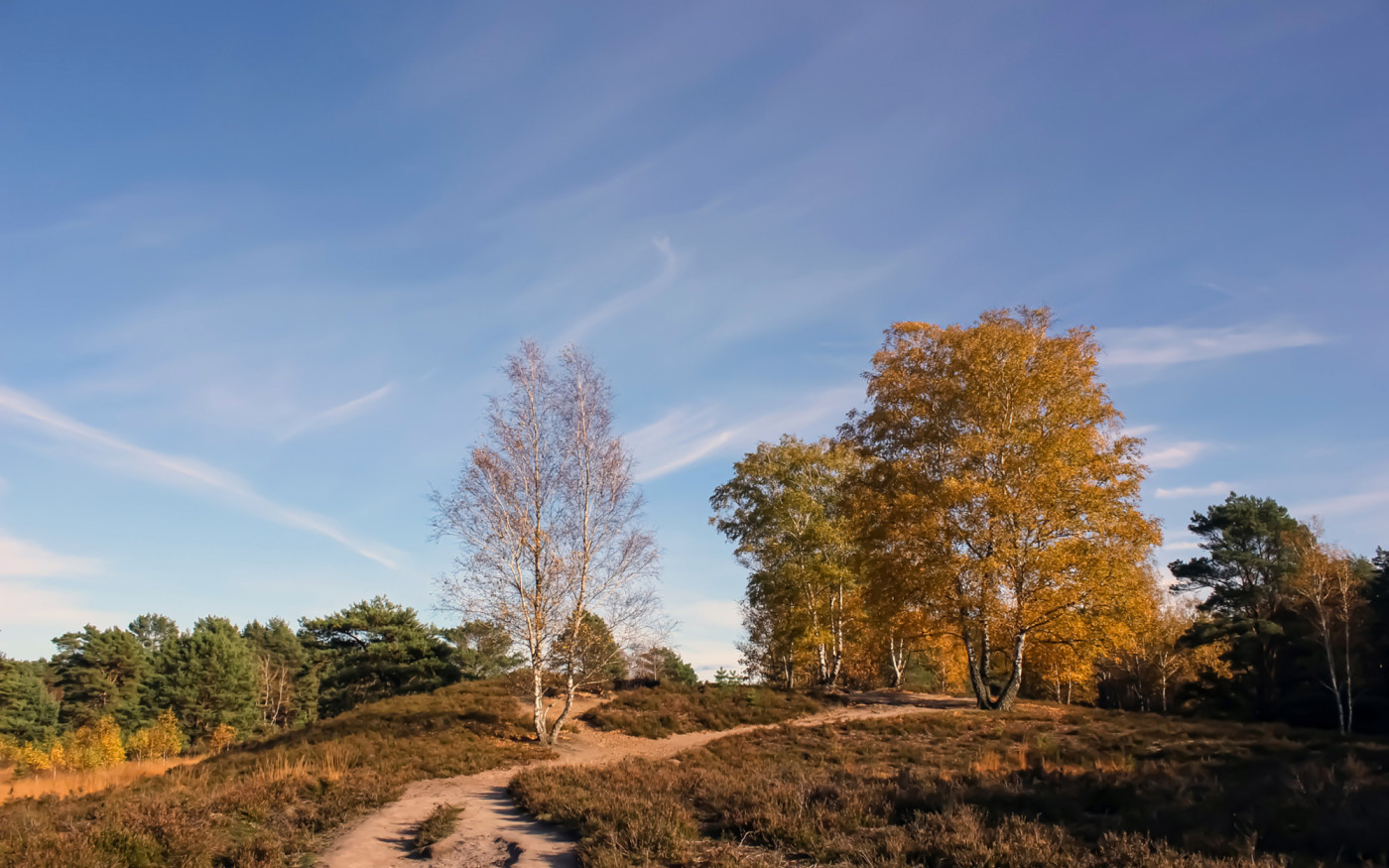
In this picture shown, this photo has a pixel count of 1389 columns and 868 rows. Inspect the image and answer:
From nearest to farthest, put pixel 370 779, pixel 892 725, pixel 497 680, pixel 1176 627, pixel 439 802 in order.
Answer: pixel 439 802 < pixel 370 779 < pixel 892 725 < pixel 497 680 < pixel 1176 627

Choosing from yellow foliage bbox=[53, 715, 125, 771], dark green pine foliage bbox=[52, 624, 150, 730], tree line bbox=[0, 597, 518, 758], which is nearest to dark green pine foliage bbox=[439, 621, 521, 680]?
tree line bbox=[0, 597, 518, 758]

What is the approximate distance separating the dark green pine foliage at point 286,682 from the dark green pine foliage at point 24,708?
13909 mm

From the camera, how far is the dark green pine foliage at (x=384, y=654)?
41156 mm

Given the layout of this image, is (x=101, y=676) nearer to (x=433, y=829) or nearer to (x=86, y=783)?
(x=86, y=783)

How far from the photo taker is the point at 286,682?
234ft

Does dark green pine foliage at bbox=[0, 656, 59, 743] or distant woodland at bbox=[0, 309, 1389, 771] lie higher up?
distant woodland at bbox=[0, 309, 1389, 771]

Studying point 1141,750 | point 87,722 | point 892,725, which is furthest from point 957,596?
point 87,722

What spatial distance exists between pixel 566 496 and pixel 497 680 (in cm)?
1463

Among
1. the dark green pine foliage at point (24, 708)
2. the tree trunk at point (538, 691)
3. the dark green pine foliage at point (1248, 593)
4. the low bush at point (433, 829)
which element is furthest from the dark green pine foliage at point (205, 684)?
the dark green pine foliage at point (1248, 593)

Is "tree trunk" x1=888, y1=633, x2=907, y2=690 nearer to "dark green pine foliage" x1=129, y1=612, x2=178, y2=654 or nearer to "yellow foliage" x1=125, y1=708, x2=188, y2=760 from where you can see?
"yellow foliage" x1=125, y1=708, x2=188, y2=760

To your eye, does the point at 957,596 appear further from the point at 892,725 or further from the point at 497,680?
the point at 497,680

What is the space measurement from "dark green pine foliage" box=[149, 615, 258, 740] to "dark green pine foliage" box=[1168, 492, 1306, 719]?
60385 mm

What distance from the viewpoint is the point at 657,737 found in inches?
880

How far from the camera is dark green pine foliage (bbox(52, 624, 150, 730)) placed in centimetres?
5391
